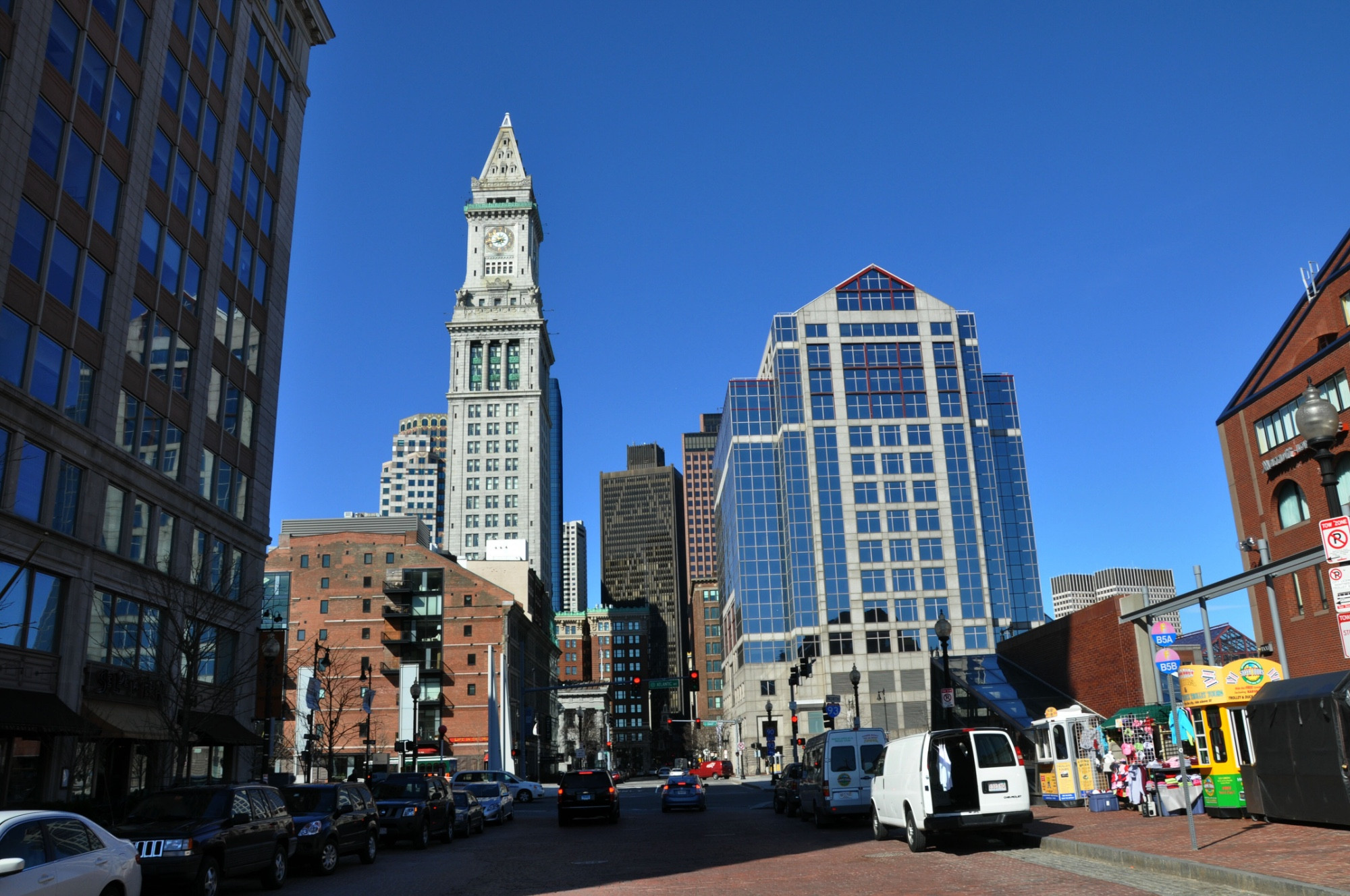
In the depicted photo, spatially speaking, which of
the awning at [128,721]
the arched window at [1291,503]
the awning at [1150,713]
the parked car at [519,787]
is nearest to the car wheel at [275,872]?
the awning at [128,721]

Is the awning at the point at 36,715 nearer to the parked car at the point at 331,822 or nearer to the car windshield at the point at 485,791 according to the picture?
the parked car at the point at 331,822

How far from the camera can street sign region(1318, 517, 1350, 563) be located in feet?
34.1

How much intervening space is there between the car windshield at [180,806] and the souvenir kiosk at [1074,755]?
821 inches

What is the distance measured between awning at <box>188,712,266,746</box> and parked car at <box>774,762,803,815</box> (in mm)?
19327

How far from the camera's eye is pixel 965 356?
4328 inches

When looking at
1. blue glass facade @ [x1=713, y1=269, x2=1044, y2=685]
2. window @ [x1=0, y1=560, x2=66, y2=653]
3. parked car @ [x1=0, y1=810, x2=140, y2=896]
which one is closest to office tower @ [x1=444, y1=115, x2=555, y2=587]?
blue glass facade @ [x1=713, y1=269, x2=1044, y2=685]

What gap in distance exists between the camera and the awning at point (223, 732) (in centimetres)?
3572

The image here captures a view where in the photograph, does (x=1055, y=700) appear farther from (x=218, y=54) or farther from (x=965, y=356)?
(x=965, y=356)

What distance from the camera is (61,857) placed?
443 inches

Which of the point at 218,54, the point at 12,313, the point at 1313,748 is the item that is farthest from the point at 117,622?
the point at 1313,748

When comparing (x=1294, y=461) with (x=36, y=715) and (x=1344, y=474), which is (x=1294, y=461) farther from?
(x=36, y=715)

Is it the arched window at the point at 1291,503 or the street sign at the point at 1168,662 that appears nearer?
the street sign at the point at 1168,662

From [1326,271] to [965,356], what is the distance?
68425 millimetres

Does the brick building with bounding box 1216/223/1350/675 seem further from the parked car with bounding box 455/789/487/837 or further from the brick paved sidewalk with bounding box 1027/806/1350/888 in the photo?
the parked car with bounding box 455/789/487/837
